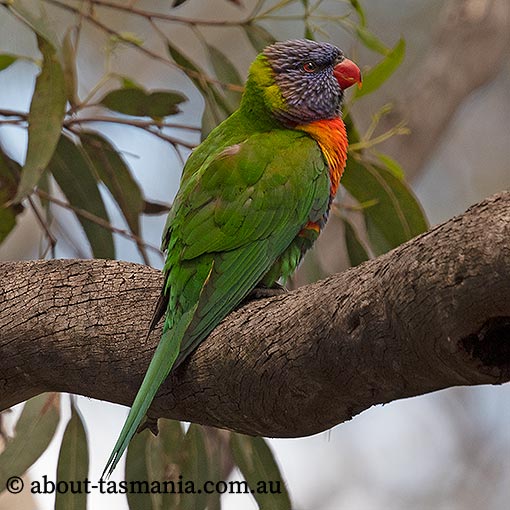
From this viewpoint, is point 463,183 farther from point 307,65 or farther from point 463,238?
point 463,238

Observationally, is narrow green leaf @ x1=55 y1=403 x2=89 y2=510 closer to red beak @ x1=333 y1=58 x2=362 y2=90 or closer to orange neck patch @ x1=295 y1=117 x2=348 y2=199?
orange neck patch @ x1=295 y1=117 x2=348 y2=199

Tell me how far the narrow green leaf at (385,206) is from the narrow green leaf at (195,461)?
83 cm

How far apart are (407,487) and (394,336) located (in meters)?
7.03

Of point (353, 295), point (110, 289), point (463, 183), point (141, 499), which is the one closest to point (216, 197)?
point (110, 289)

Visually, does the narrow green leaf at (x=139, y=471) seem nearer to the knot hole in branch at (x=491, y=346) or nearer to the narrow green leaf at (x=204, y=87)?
the narrow green leaf at (x=204, y=87)

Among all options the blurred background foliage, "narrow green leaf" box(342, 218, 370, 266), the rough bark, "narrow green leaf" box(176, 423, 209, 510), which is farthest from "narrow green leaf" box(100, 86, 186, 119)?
the rough bark

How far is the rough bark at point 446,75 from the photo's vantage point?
489 cm

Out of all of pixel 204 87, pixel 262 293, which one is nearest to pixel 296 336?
pixel 262 293

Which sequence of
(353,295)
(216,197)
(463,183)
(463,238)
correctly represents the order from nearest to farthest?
(463,238) < (353,295) < (216,197) < (463,183)

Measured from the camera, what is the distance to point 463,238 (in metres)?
1.26

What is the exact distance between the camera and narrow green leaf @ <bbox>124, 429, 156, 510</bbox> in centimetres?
262

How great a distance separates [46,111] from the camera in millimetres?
2551

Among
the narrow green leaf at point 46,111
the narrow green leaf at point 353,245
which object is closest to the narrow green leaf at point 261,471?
the narrow green leaf at point 353,245

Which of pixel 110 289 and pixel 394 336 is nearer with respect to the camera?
pixel 394 336
